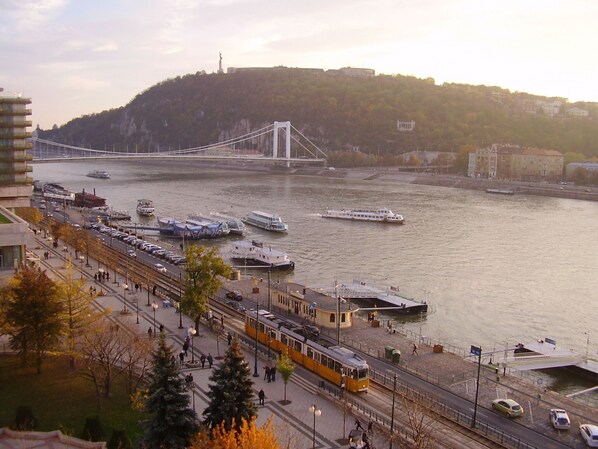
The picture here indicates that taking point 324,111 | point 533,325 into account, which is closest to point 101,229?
point 533,325

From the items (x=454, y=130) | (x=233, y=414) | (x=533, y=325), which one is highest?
(x=454, y=130)

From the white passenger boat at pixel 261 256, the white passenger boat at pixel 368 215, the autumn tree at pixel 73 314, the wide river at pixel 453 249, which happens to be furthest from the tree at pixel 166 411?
the white passenger boat at pixel 368 215

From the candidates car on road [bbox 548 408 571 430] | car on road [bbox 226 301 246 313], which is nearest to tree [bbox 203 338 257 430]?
car on road [bbox 548 408 571 430]

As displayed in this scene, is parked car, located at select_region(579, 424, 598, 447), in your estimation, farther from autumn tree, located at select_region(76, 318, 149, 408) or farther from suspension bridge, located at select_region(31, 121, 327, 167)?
suspension bridge, located at select_region(31, 121, 327, 167)

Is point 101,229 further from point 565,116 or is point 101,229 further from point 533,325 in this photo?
point 565,116

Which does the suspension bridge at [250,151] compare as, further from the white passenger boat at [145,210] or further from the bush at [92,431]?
the bush at [92,431]

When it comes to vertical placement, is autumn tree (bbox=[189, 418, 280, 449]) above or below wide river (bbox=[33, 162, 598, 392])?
above

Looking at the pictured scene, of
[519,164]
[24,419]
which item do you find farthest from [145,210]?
[519,164]
